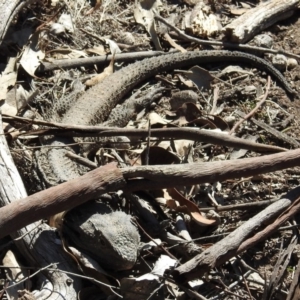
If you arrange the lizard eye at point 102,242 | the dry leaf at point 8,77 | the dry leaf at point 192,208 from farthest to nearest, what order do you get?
the dry leaf at point 8,77 < the dry leaf at point 192,208 < the lizard eye at point 102,242

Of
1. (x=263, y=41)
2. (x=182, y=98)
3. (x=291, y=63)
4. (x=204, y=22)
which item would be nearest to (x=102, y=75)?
(x=182, y=98)

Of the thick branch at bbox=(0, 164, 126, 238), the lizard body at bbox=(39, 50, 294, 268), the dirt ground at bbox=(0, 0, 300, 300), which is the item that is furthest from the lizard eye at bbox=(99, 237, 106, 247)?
the lizard body at bbox=(39, 50, 294, 268)

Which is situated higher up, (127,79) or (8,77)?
(8,77)

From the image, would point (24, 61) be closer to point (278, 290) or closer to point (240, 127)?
point (240, 127)

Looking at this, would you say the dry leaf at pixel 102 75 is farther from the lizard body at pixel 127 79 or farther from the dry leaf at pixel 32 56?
the dry leaf at pixel 32 56

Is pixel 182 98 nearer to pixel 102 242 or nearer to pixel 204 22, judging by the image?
pixel 204 22

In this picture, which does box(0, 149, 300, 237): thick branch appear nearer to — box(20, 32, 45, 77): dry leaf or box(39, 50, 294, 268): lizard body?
box(39, 50, 294, 268): lizard body

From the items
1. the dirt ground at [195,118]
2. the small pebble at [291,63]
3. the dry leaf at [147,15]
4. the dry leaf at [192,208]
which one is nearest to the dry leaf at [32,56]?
the dirt ground at [195,118]

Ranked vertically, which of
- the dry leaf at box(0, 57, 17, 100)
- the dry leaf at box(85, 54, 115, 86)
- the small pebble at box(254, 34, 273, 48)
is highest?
the dry leaf at box(0, 57, 17, 100)
